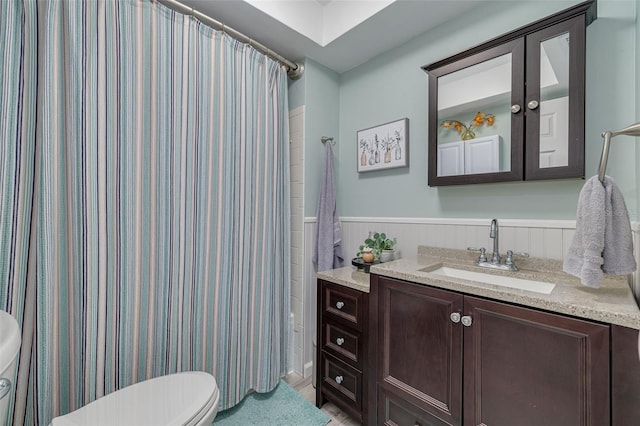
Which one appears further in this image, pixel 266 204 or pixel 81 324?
pixel 266 204

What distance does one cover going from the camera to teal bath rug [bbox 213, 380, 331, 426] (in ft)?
4.89

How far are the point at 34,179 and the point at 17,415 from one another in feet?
2.81

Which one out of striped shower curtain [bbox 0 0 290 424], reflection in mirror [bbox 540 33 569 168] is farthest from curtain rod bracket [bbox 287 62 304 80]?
reflection in mirror [bbox 540 33 569 168]

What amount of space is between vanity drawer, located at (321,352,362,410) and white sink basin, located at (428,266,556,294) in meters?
0.70

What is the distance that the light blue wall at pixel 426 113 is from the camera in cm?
114

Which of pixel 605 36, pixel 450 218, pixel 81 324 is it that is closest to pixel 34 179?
pixel 81 324

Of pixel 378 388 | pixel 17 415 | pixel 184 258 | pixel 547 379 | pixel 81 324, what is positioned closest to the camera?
pixel 547 379

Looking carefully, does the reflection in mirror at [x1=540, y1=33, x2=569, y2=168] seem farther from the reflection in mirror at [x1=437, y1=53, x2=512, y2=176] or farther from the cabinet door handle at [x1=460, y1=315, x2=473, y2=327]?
the cabinet door handle at [x1=460, y1=315, x2=473, y2=327]

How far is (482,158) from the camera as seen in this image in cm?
146

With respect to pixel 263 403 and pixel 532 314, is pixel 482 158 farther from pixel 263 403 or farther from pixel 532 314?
pixel 263 403

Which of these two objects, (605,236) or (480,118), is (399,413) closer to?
(605,236)

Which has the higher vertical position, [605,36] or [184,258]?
[605,36]

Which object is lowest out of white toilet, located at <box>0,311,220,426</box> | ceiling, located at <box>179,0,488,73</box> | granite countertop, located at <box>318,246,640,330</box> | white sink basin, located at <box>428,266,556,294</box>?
white toilet, located at <box>0,311,220,426</box>

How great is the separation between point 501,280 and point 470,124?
84 centimetres
